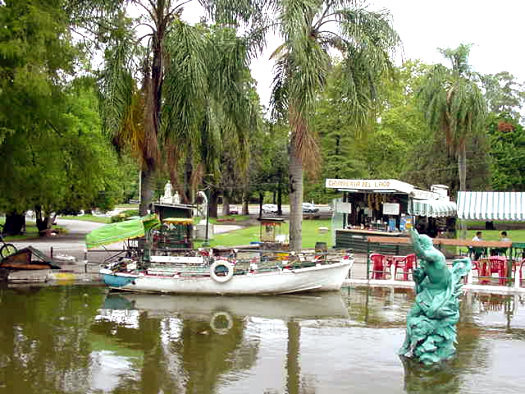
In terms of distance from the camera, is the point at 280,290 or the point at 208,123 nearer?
the point at 280,290

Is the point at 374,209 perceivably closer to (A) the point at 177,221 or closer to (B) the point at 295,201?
(B) the point at 295,201

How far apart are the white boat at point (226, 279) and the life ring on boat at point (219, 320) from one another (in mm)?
2252

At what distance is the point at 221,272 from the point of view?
1780 centimetres

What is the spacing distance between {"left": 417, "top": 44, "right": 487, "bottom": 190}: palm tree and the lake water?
17.8 metres

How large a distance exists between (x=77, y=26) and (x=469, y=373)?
16706 millimetres

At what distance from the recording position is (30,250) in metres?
21.3

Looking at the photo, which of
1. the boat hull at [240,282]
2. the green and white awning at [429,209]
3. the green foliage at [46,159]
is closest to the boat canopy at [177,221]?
the green foliage at [46,159]

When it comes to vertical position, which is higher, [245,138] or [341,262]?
[245,138]

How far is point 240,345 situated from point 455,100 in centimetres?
2505

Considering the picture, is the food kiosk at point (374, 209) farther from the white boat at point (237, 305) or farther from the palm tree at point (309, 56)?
the white boat at point (237, 305)

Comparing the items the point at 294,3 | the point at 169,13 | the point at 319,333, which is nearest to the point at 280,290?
the point at 319,333

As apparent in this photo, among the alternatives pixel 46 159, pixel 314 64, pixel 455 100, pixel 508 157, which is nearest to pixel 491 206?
pixel 455 100

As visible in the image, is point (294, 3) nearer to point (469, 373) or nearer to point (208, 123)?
point (208, 123)

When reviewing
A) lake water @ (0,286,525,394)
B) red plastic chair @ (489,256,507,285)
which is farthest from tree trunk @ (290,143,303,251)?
red plastic chair @ (489,256,507,285)
